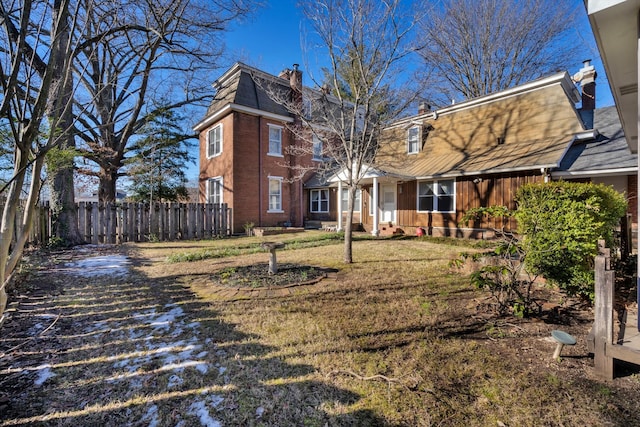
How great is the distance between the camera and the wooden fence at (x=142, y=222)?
1112cm

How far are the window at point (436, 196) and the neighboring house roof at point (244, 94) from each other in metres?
8.84

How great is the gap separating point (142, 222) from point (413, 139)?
1374 cm

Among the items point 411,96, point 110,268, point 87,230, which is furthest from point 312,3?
point 87,230

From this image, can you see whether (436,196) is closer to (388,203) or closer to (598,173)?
(388,203)

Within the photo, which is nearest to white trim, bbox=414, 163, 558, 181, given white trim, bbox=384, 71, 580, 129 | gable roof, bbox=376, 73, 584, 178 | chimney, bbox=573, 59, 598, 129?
gable roof, bbox=376, 73, 584, 178

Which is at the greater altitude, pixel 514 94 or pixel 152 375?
pixel 514 94

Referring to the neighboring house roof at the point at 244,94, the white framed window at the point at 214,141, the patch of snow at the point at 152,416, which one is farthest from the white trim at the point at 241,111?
the patch of snow at the point at 152,416

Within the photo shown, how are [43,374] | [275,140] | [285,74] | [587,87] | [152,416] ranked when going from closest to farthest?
[152,416]
[43,374]
[587,87]
[275,140]
[285,74]

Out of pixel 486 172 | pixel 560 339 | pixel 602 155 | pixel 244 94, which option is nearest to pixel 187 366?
pixel 560 339

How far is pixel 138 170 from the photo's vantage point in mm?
17438

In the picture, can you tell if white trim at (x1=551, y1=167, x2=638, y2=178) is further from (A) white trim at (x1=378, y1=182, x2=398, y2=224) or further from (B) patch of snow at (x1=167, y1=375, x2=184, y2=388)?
(B) patch of snow at (x1=167, y1=375, x2=184, y2=388)

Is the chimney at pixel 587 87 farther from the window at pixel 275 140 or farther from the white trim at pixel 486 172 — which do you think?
the window at pixel 275 140

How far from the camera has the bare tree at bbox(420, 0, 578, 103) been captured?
58.3ft

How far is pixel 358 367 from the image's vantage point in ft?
9.00
